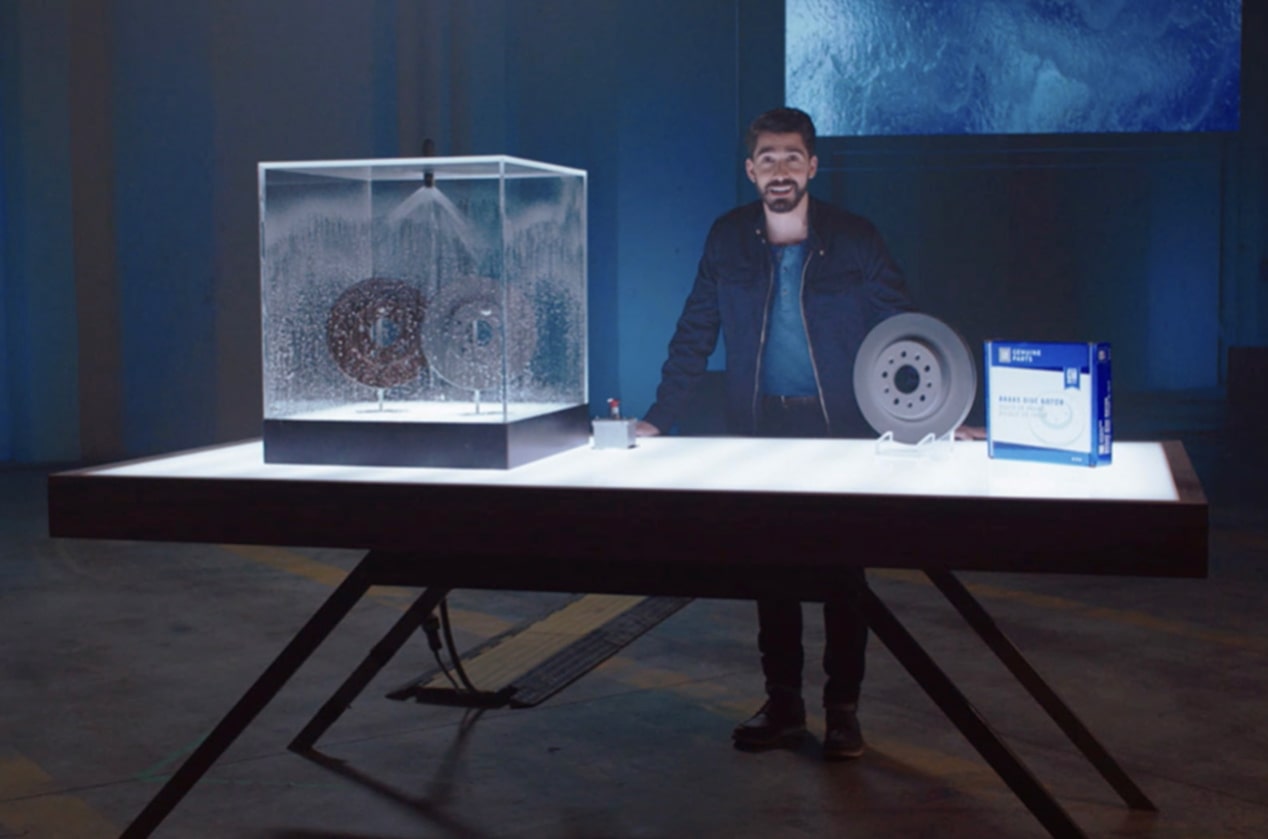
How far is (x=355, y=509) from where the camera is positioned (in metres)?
2.35

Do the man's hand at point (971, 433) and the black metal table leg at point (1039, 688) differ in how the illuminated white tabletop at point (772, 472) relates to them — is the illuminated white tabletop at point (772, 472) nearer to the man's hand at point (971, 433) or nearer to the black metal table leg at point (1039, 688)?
the man's hand at point (971, 433)

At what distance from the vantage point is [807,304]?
3.92 metres

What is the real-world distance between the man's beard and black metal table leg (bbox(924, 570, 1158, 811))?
4.47ft

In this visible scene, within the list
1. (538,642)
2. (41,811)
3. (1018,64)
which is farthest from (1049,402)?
(1018,64)

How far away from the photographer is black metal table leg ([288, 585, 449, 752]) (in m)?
3.17

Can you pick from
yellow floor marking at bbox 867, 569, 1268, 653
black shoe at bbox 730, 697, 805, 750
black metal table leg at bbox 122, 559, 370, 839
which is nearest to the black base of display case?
black metal table leg at bbox 122, 559, 370, 839

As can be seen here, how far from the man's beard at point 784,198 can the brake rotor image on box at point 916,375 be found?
4.10ft

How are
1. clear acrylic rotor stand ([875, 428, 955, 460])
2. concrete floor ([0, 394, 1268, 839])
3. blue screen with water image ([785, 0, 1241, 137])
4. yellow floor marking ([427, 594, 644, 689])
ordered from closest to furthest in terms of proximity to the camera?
clear acrylic rotor stand ([875, 428, 955, 460]), concrete floor ([0, 394, 1268, 839]), yellow floor marking ([427, 594, 644, 689]), blue screen with water image ([785, 0, 1241, 137])

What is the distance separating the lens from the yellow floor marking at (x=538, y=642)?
3.70m

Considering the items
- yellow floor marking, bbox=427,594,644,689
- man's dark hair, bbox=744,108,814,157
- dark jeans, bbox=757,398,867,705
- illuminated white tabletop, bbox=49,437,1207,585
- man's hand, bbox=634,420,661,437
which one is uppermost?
man's dark hair, bbox=744,108,814,157

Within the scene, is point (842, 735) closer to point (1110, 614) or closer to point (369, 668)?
point (369, 668)

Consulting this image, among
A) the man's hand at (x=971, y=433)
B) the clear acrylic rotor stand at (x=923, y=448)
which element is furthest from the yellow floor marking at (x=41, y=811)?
the man's hand at (x=971, y=433)

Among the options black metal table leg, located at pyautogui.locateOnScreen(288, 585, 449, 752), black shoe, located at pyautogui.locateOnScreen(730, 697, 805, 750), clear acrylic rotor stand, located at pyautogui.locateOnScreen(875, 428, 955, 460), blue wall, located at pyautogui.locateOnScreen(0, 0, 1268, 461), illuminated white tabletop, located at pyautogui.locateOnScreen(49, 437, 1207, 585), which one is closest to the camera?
illuminated white tabletop, located at pyautogui.locateOnScreen(49, 437, 1207, 585)

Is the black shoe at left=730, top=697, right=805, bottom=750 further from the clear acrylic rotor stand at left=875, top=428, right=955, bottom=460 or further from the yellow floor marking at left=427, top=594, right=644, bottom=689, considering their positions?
the clear acrylic rotor stand at left=875, top=428, right=955, bottom=460
